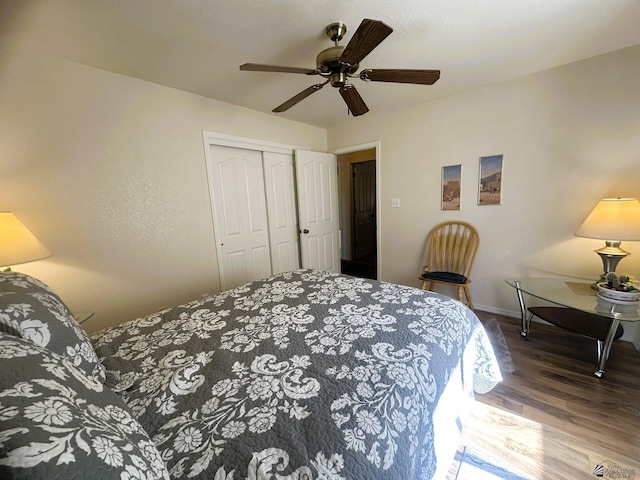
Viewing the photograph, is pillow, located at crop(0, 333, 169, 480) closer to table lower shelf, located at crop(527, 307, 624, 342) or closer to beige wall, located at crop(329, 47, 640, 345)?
table lower shelf, located at crop(527, 307, 624, 342)

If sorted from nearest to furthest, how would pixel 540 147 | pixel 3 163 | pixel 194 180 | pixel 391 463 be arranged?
pixel 391 463 < pixel 3 163 < pixel 540 147 < pixel 194 180

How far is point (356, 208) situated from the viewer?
5.16m

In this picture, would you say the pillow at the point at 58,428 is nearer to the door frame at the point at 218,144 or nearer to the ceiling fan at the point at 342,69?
the ceiling fan at the point at 342,69

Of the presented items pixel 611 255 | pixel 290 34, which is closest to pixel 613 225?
pixel 611 255

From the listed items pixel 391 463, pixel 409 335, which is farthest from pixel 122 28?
pixel 391 463

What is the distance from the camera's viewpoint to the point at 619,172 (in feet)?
6.76

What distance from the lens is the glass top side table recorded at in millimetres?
1668

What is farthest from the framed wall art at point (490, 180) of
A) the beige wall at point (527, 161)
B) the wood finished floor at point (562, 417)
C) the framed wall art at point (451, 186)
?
the wood finished floor at point (562, 417)

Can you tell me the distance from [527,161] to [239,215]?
2.99 m

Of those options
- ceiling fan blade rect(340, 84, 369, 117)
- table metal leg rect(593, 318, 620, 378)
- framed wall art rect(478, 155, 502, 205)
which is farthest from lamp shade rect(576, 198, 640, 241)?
ceiling fan blade rect(340, 84, 369, 117)

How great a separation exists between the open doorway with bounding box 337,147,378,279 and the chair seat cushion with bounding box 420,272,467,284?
1932mm

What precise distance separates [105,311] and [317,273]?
5.68 feet

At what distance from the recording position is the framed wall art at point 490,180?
8.55 feet

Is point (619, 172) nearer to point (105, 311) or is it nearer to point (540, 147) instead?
point (540, 147)
